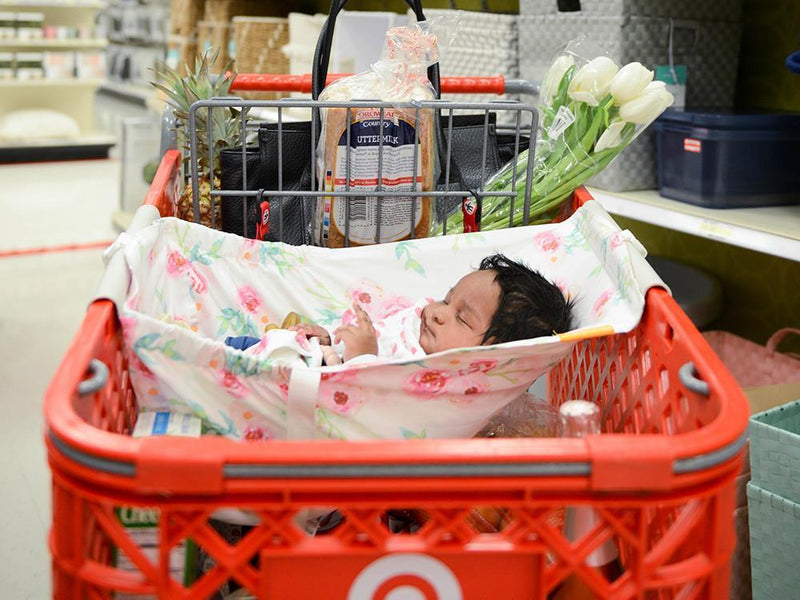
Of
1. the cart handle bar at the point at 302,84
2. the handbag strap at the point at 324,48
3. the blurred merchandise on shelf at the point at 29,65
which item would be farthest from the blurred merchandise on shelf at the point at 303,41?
the blurred merchandise on shelf at the point at 29,65

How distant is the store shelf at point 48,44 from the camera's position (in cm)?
639

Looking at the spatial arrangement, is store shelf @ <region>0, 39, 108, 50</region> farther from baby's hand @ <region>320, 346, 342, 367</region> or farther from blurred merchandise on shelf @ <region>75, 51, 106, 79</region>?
baby's hand @ <region>320, 346, 342, 367</region>

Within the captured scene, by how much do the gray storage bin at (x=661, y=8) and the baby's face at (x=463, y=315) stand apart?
102 centimetres

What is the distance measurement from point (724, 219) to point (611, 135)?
0.48 m

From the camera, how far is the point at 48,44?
21.4 ft

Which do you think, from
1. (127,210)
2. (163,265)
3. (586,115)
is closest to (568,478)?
(163,265)

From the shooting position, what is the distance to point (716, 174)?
1.88m

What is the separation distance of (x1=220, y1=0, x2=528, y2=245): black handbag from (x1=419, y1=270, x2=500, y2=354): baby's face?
0.18 meters

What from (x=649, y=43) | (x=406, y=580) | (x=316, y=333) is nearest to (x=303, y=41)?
(x=649, y=43)

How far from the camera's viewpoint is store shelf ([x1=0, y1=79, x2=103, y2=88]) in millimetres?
6488

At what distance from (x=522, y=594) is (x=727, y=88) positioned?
183 cm

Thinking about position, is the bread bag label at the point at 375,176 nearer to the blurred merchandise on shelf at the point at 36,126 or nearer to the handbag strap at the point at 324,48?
the handbag strap at the point at 324,48

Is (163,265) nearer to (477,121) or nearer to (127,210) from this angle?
(477,121)

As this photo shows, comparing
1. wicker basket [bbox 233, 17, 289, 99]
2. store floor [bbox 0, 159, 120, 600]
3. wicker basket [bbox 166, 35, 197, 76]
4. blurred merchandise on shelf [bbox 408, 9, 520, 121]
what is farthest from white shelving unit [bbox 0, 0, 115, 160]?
blurred merchandise on shelf [bbox 408, 9, 520, 121]
